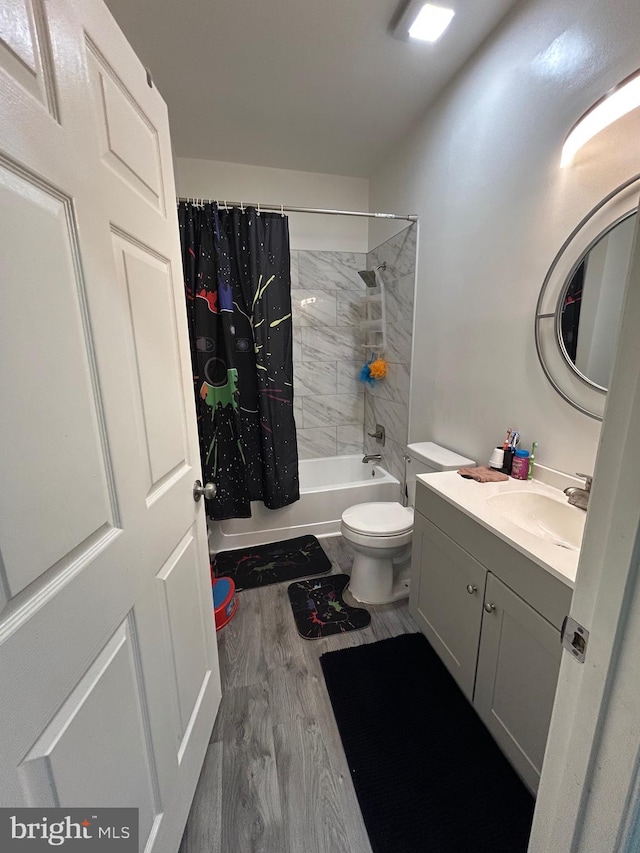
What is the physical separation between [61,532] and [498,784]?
152 cm

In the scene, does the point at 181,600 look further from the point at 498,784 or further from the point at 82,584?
the point at 498,784

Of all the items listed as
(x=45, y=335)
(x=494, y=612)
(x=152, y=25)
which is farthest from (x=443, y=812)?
(x=152, y=25)

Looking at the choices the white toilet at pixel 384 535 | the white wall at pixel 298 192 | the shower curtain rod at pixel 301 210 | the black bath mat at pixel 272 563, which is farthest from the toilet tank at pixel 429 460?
the white wall at pixel 298 192

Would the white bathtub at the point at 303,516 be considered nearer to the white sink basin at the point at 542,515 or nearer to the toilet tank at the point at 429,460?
the toilet tank at the point at 429,460

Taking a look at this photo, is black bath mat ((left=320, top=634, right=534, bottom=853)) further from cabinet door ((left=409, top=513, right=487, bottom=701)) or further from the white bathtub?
the white bathtub

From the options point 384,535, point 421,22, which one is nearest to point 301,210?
point 421,22

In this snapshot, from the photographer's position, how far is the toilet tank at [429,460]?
5.60ft

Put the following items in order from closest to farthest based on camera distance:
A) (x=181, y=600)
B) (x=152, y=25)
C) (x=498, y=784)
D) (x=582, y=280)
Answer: (x=181, y=600) < (x=498, y=784) < (x=582, y=280) < (x=152, y=25)

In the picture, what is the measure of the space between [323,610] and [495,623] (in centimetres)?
97

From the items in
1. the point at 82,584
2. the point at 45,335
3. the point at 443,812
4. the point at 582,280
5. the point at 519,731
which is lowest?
the point at 443,812

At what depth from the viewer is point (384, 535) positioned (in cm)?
173

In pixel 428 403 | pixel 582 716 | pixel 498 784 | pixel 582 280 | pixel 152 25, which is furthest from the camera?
pixel 428 403

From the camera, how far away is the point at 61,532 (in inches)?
20.7

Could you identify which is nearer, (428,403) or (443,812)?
(443,812)
